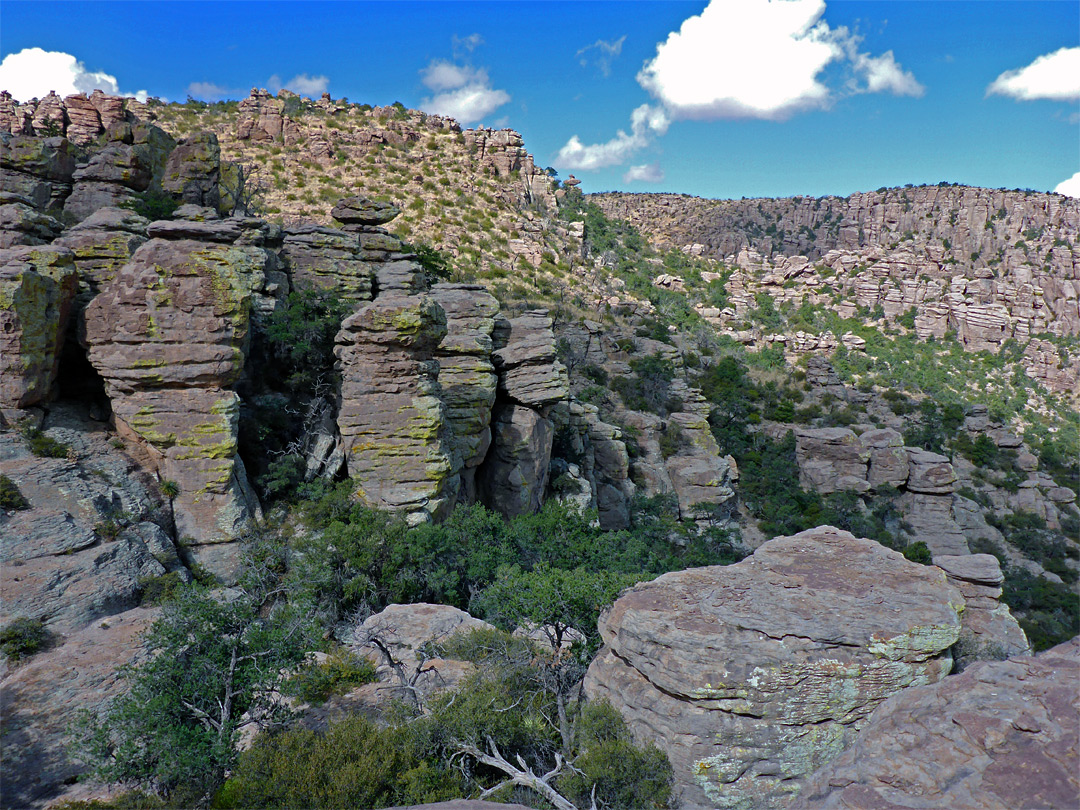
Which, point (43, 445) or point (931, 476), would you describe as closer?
point (43, 445)

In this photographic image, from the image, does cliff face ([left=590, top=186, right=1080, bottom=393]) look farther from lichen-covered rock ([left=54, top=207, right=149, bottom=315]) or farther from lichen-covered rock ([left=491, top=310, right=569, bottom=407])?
lichen-covered rock ([left=54, top=207, right=149, bottom=315])

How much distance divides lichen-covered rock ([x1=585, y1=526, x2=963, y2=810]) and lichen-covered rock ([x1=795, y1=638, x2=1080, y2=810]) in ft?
4.96

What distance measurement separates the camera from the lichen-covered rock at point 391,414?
17359mm

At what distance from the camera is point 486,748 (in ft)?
32.5

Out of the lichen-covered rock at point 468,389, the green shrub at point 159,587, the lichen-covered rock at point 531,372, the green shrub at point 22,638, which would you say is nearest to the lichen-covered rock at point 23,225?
the green shrub at point 159,587

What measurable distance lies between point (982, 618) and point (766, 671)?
8.37 meters

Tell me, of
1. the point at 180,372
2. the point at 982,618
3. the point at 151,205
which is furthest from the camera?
the point at 151,205

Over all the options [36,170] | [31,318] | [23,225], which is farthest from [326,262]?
[36,170]

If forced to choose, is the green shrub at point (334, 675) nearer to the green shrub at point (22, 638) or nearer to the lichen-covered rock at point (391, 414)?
the green shrub at point (22, 638)

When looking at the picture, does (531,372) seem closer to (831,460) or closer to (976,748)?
(976,748)

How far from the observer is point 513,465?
22078 millimetres

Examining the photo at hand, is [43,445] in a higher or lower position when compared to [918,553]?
higher

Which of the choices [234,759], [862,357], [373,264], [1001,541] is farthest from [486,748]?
[862,357]

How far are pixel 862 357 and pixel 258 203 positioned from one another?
6617cm
